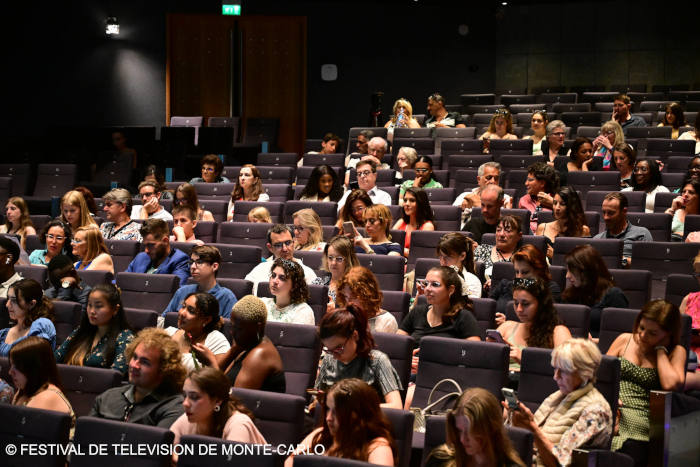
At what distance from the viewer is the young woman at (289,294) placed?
4793mm

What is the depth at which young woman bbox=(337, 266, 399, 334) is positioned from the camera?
4.56 m

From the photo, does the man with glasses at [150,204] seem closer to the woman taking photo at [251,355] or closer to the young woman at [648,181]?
the woman taking photo at [251,355]

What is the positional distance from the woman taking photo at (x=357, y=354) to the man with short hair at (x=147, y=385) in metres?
0.66

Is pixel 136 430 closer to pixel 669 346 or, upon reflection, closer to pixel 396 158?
pixel 669 346

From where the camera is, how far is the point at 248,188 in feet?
25.8

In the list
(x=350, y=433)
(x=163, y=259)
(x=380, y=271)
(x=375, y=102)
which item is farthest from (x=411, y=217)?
(x=375, y=102)

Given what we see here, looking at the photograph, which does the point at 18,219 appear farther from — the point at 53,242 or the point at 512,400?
the point at 512,400

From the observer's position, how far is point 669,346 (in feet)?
13.4

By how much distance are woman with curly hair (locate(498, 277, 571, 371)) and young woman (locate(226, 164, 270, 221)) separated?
391 centimetres

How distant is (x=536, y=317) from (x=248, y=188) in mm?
4046

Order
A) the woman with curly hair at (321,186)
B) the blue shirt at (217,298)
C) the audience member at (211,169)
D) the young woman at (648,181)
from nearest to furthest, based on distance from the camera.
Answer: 1. the blue shirt at (217,298)
2. the young woman at (648,181)
3. the woman with curly hair at (321,186)
4. the audience member at (211,169)

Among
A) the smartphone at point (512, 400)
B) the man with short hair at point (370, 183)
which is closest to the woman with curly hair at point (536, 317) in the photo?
the smartphone at point (512, 400)

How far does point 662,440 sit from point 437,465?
1206 mm

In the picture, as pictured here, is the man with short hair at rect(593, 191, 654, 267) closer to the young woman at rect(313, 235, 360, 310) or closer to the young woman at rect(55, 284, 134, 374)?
the young woman at rect(313, 235, 360, 310)
